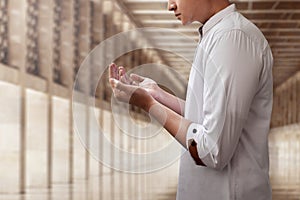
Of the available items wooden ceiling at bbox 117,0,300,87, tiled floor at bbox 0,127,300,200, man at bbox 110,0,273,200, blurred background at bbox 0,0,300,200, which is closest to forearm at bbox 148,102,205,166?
man at bbox 110,0,273,200

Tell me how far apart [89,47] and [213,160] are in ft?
63.3

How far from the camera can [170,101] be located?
195cm

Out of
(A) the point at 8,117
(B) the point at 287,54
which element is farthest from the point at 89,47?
(B) the point at 287,54

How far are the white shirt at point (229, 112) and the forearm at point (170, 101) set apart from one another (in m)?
0.17

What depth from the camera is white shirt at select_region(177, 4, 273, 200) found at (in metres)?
1.65

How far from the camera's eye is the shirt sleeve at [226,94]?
164 centimetres

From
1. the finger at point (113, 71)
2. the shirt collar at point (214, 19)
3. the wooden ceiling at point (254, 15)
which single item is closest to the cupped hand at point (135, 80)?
the finger at point (113, 71)

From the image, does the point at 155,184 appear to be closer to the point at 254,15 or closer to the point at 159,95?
the point at 254,15

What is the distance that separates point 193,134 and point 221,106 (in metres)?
0.11

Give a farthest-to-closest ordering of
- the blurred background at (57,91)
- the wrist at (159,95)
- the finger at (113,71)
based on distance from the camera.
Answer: the blurred background at (57,91) < the wrist at (159,95) < the finger at (113,71)

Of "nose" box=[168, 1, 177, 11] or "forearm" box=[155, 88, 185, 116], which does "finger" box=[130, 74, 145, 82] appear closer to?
"forearm" box=[155, 88, 185, 116]

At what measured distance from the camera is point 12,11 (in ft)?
50.6

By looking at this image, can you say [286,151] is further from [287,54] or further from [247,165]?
[247,165]

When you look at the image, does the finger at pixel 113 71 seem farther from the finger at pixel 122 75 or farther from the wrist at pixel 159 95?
the wrist at pixel 159 95
